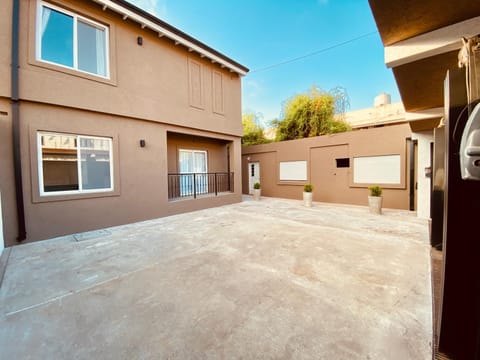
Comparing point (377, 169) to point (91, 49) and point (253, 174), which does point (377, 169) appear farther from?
point (91, 49)

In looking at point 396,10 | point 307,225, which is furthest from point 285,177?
point 396,10

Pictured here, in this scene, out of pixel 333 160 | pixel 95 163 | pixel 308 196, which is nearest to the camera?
pixel 95 163

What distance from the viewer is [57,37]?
4.98 meters

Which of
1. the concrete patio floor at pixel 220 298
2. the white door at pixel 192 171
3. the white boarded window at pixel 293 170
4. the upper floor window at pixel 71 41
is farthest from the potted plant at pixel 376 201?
the upper floor window at pixel 71 41

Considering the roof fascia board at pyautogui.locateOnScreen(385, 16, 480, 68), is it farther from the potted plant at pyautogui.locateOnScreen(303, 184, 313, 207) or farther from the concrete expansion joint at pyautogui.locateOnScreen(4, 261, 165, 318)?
the potted plant at pyautogui.locateOnScreen(303, 184, 313, 207)

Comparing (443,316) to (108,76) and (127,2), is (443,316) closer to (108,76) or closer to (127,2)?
(108,76)

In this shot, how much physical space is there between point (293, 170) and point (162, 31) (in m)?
7.68

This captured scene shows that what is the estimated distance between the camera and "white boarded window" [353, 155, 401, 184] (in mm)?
7676

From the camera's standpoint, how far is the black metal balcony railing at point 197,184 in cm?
825

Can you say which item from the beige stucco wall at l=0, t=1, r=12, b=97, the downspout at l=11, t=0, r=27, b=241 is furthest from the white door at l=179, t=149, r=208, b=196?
the beige stucco wall at l=0, t=1, r=12, b=97

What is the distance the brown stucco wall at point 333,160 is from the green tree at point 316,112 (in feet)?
8.99

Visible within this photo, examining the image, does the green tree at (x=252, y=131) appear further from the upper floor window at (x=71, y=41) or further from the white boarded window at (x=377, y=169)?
the upper floor window at (x=71, y=41)

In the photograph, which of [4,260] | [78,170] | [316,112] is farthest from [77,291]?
[316,112]

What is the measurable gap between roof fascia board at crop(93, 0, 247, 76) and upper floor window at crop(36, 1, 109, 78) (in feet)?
1.92
